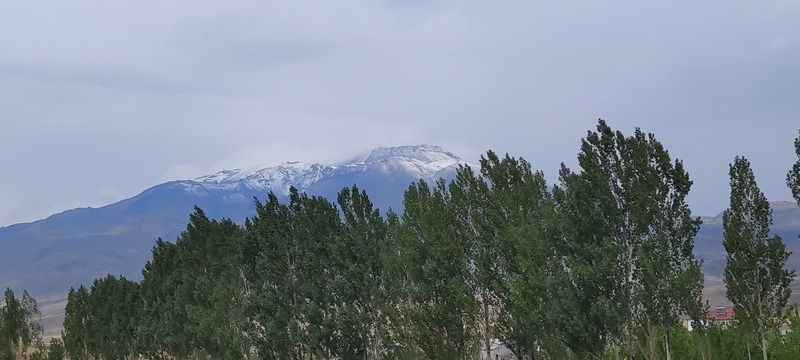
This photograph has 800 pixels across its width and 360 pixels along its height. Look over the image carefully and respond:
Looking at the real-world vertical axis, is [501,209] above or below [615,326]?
above

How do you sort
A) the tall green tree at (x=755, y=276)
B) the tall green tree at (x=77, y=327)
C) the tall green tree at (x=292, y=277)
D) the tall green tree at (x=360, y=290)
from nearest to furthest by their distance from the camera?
the tall green tree at (x=755, y=276) → the tall green tree at (x=360, y=290) → the tall green tree at (x=292, y=277) → the tall green tree at (x=77, y=327)

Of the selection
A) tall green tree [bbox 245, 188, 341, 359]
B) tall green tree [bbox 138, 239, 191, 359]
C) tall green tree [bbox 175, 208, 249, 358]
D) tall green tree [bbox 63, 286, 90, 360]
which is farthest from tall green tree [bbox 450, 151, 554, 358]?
tall green tree [bbox 63, 286, 90, 360]

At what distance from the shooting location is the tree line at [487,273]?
3309cm

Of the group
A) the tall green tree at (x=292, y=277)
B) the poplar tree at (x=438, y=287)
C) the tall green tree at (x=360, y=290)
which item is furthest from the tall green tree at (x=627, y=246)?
the tall green tree at (x=292, y=277)

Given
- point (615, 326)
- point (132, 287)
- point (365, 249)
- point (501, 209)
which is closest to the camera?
point (615, 326)

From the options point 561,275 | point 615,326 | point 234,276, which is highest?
point 234,276

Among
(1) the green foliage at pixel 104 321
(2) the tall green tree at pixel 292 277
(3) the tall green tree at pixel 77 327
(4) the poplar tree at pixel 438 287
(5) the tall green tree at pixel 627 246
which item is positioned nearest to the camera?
(5) the tall green tree at pixel 627 246

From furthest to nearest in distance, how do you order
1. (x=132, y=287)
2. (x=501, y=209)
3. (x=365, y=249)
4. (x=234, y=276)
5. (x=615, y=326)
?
(x=132, y=287) < (x=234, y=276) < (x=365, y=249) < (x=501, y=209) < (x=615, y=326)

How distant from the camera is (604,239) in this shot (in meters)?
32.9

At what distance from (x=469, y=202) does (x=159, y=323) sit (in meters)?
30.6

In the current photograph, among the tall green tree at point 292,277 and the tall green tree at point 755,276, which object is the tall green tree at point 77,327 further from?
the tall green tree at point 755,276

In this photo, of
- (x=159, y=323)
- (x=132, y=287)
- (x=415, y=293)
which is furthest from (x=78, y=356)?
(x=415, y=293)

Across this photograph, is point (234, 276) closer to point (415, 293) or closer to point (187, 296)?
point (187, 296)

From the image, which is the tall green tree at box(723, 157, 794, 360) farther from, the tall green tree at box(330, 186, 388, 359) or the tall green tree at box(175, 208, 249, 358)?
the tall green tree at box(175, 208, 249, 358)
